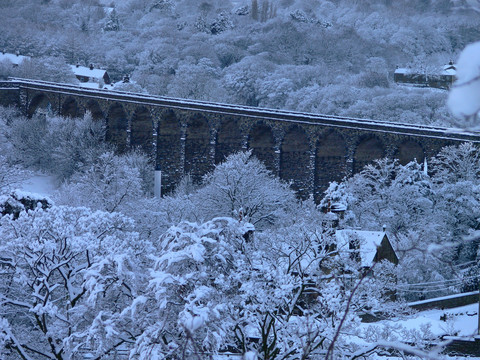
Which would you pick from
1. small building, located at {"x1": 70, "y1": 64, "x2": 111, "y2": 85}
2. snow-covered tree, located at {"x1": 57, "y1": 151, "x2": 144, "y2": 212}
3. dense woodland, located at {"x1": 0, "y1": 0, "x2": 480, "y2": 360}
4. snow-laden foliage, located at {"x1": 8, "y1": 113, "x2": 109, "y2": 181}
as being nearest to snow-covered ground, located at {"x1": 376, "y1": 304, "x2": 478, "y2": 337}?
dense woodland, located at {"x1": 0, "y1": 0, "x2": 480, "y2": 360}

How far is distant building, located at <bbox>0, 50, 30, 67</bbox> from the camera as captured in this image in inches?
2180

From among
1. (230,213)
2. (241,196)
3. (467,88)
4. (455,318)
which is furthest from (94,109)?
(467,88)

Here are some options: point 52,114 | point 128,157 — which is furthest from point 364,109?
point 52,114

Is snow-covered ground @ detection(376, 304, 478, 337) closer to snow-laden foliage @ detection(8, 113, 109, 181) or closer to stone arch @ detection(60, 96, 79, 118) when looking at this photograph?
snow-laden foliage @ detection(8, 113, 109, 181)

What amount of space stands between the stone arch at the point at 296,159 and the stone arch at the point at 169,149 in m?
5.98

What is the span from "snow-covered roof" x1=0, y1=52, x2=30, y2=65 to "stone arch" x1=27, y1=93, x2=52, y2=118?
37.3 ft

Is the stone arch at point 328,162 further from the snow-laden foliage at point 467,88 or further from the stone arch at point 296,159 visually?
the snow-laden foliage at point 467,88

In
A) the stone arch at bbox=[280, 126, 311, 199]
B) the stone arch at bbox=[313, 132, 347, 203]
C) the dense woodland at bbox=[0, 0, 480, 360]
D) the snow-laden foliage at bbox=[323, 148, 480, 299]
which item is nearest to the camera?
the dense woodland at bbox=[0, 0, 480, 360]

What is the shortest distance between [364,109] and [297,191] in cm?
1213

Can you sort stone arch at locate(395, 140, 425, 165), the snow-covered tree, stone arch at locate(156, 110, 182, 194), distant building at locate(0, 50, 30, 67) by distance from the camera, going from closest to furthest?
the snow-covered tree, stone arch at locate(395, 140, 425, 165), stone arch at locate(156, 110, 182, 194), distant building at locate(0, 50, 30, 67)

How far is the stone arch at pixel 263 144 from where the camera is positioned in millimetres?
37375

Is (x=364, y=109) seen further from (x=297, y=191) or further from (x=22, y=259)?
(x=22, y=259)

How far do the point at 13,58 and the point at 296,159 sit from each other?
99.8 ft

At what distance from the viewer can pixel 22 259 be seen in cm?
1088
